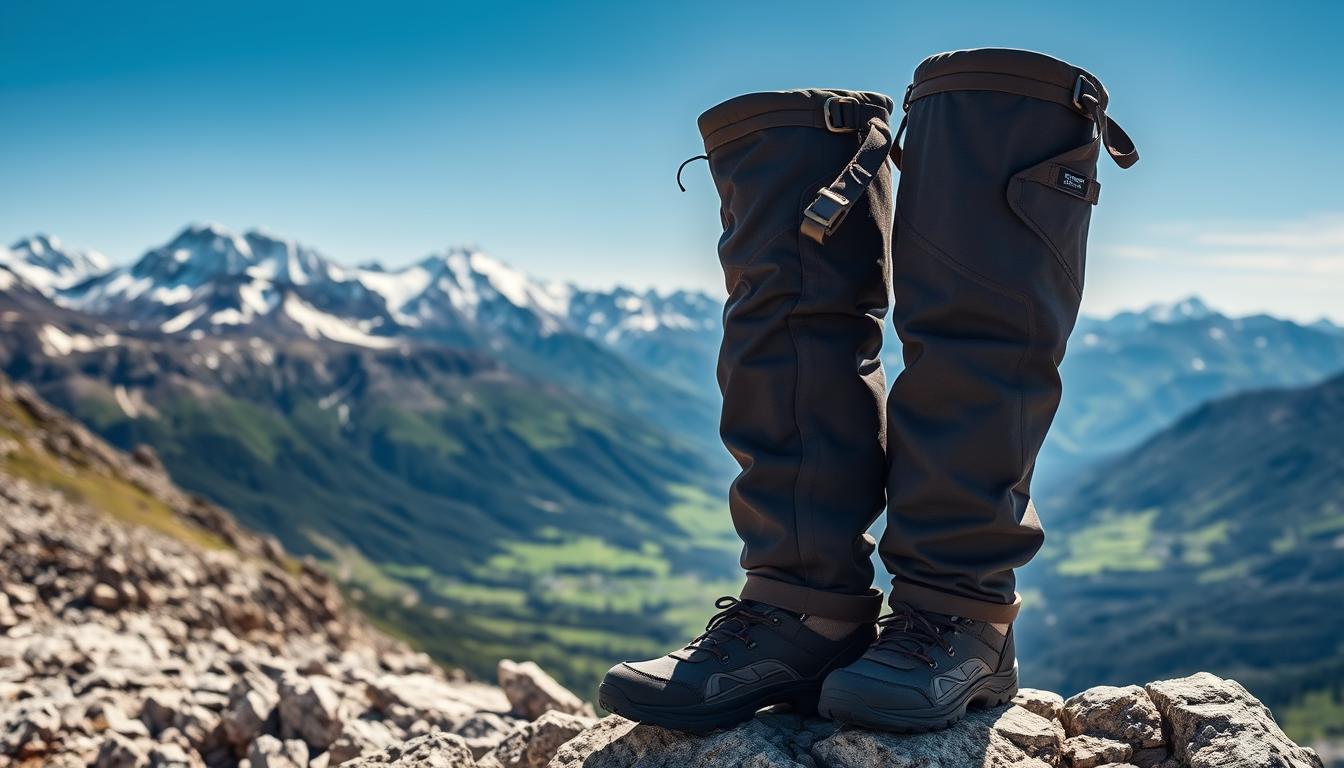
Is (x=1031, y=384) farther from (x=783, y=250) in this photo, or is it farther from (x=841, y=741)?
(x=841, y=741)

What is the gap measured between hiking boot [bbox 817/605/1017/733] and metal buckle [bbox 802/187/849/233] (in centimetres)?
160

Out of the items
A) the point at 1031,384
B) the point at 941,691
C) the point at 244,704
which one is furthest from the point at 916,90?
Answer: the point at 244,704

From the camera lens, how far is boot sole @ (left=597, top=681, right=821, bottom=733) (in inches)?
166

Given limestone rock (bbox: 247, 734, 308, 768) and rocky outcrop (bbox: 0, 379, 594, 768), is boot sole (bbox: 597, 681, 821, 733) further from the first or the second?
limestone rock (bbox: 247, 734, 308, 768)

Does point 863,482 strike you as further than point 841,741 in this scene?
Yes

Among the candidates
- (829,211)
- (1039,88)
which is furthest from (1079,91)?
(829,211)

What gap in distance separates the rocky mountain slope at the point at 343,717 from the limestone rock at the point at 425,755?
1cm

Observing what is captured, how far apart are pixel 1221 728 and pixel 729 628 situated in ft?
6.35

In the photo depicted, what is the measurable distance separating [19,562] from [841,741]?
12.3 meters

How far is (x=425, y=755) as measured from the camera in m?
5.01

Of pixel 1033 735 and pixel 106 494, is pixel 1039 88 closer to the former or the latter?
pixel 1033 735

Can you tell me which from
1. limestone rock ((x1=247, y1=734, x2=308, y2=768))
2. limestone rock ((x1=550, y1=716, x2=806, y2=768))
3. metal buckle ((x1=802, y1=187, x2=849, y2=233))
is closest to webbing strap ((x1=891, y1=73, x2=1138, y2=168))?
metal buckle ((x1=802, y1=187, x2=849, y2=233))

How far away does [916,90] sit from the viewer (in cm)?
418

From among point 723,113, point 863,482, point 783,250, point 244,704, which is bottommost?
point 244,704
